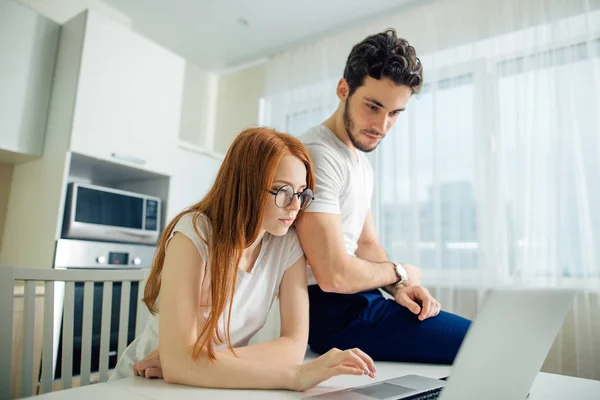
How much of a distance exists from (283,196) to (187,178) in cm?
208

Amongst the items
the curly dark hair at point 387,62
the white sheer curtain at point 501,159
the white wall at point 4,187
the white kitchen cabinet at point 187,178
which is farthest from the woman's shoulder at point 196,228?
the white wall at point 4,187

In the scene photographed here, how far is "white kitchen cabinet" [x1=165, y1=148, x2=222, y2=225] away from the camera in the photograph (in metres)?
2.79

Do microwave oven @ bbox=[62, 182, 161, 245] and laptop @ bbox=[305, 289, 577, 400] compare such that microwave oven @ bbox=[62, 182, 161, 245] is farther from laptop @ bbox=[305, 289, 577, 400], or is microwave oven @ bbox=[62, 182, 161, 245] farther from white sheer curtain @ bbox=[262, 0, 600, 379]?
laptop @ bbox=[305, 289, 577, 400]

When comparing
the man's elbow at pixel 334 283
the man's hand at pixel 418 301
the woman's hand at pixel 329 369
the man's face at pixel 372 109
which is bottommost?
the woman's hand at pixel 329 369

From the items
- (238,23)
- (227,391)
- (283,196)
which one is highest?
(238,23)

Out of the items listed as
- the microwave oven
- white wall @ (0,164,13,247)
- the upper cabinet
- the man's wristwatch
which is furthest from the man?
white wall @ (0,164,13,247)

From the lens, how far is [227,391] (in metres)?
0.77

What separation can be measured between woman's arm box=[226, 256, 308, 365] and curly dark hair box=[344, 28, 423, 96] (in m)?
0.67

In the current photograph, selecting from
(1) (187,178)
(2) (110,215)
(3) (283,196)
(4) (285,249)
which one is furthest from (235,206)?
(1) (187,178)

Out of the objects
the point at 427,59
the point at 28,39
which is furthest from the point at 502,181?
the point at 28,39

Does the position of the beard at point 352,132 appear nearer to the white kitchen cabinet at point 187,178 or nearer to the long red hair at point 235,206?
the long red hair at point 235,206

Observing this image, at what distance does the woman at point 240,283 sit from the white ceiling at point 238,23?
2.22 m

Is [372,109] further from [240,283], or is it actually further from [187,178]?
[187,178]

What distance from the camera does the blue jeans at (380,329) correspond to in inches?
46.7
